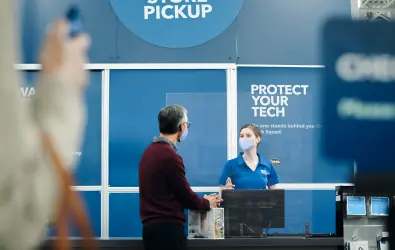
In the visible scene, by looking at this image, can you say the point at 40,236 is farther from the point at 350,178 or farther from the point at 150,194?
the point at 150,194

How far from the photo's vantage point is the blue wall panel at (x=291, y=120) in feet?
13.5

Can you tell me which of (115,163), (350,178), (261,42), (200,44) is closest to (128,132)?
(115,163)

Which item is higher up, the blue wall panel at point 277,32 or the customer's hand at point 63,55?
the blue wall panel at point 277,32

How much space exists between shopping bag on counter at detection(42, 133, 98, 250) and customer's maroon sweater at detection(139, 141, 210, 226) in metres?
2.07

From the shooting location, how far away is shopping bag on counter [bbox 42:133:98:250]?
2.56 ft

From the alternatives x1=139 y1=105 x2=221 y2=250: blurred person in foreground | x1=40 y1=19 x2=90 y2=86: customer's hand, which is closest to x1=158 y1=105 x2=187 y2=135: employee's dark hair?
x1=139 y1=105 x2=221 y2=250: blurred person in foreground

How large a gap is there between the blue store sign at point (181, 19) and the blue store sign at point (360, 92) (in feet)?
10.1

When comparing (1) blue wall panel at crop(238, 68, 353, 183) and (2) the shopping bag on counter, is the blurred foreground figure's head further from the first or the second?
(1) blue wall panel at crop(238, 68, 353, 183)

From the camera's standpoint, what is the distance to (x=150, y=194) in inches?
115

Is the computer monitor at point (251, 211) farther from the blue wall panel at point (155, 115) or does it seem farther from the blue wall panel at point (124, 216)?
the blue wall panel at point (124, 216)

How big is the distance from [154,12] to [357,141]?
3.24m

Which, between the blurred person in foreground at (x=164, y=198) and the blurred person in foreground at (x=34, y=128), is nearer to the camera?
the blurred person in foreground at (x=34, y=128)

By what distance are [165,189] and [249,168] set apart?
1456mm

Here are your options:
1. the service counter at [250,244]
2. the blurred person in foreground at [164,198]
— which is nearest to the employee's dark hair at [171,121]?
the blurred person in foreground at [164,198]
